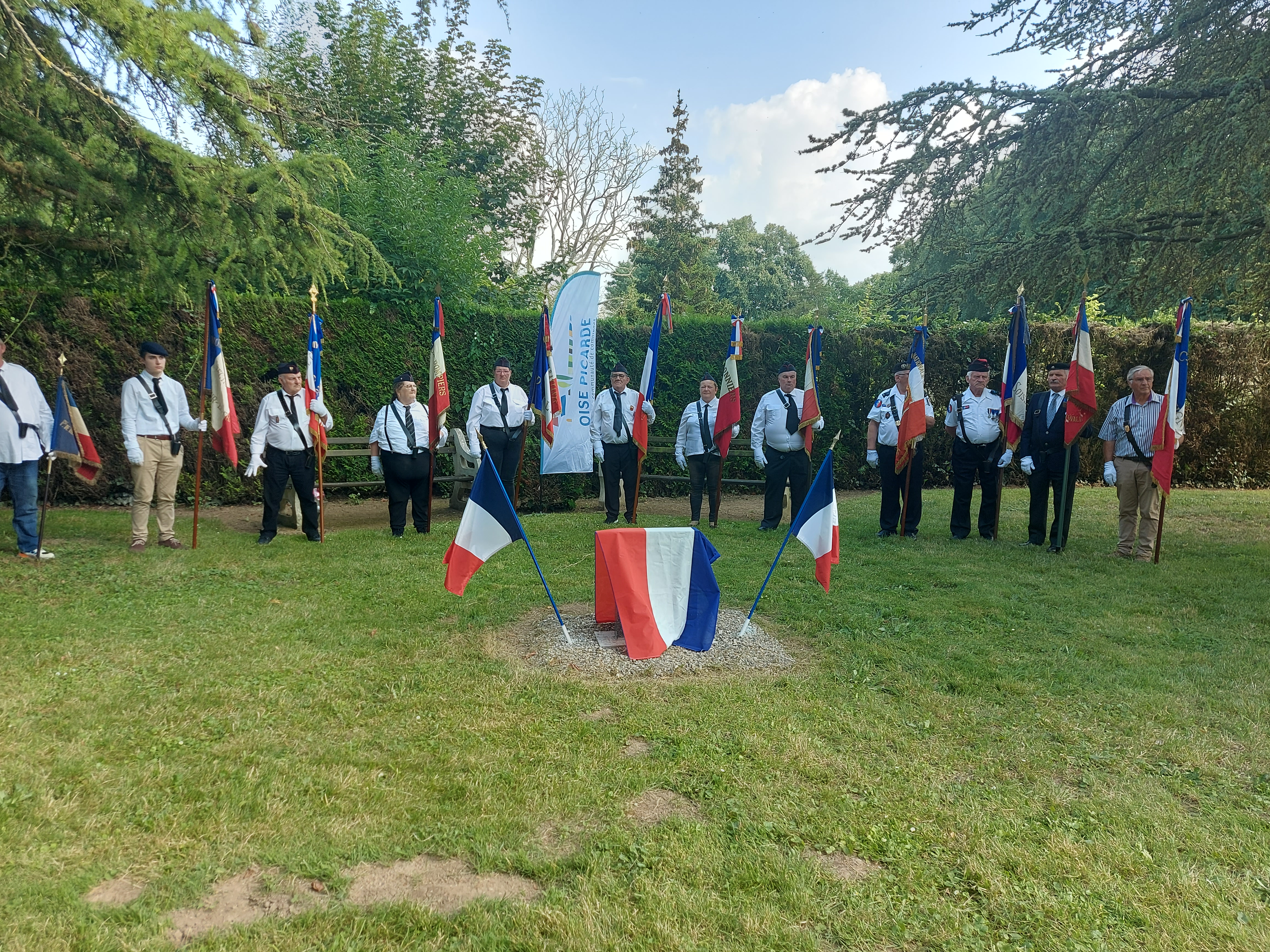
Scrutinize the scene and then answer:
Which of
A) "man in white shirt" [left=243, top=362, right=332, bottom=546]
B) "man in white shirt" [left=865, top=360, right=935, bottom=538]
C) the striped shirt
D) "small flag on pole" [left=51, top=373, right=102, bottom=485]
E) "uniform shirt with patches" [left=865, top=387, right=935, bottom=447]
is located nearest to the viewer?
"small flag on pole" [left=51, top=373, right=102, bottom=485]

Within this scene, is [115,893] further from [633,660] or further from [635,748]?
[633,660]

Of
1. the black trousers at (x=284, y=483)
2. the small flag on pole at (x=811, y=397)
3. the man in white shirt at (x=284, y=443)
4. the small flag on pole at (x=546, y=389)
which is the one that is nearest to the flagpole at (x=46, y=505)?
the man in white shirt at (x=284, y=443)

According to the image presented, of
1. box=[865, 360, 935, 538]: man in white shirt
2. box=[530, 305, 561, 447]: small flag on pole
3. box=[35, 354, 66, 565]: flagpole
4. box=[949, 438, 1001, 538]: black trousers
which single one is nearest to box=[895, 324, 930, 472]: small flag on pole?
box=[865, 360, 935, 538]: man in white shirt

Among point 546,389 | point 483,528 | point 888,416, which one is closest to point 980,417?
point 888,416

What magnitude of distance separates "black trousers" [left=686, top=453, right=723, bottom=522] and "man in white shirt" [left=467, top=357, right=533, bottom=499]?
95.9 inches

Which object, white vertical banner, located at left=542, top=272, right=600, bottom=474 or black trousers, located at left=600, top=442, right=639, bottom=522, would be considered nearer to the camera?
black trousers, located at left=600, top=442, right=639, bottom=522

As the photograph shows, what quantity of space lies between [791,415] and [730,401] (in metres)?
0.85

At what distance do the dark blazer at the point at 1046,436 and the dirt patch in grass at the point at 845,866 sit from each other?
24.7 ft

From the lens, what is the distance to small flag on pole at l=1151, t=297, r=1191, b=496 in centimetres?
797

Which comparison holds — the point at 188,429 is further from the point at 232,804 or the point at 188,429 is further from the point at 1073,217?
the point at 1073,217

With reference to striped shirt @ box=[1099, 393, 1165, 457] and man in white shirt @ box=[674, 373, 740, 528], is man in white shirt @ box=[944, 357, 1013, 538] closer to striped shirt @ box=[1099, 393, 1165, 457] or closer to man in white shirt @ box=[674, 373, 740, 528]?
striped shirt @ box=[1099, 393, 1165, 457]

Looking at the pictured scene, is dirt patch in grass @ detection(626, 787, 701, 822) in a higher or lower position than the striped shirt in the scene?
lower

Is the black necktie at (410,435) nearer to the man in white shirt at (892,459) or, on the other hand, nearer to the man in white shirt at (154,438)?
Result: the man in white shirt at (154,438)

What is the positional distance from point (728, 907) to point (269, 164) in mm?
7035
